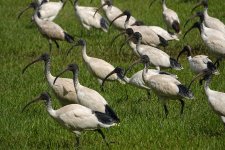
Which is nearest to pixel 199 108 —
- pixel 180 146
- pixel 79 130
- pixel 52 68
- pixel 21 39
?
pixel 180 146

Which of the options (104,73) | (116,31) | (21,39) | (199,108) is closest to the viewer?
(199,108)

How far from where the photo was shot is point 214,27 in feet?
47.0

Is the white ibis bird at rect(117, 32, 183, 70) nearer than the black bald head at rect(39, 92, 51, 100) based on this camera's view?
No

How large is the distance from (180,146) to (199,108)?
1.86 m

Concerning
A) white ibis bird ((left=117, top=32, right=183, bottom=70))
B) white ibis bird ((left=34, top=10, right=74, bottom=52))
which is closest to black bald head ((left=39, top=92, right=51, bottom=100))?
white ibis bird ((left=117, top=32, right=183, bottom=70))

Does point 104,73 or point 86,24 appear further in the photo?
point 86,24

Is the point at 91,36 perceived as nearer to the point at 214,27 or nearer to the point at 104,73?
the point at 214,27

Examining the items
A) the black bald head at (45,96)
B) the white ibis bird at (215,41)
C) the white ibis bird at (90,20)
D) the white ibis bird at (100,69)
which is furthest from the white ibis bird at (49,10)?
the black bald head at (45,96)

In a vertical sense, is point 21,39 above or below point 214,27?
below

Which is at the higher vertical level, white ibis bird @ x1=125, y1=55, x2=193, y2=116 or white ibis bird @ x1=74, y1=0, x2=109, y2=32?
white ibis bird @ x1=125, y1=55, x2=193, y2=116

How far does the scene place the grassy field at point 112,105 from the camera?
850 centimetres

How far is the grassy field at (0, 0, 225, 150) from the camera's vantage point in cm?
Answer: 850

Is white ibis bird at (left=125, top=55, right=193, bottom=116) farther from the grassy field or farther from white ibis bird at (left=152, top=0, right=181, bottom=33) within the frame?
white ibis bird at (left=152, top=0, right=181, bottom=33)

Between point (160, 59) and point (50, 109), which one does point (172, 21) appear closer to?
point (160, 59)
